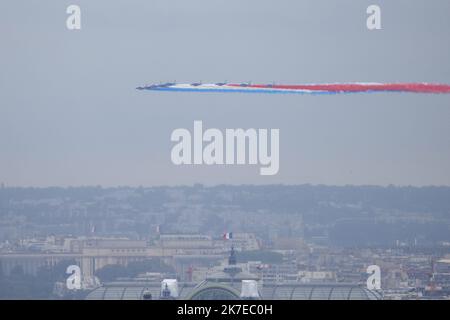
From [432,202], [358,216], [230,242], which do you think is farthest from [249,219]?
[432,202]

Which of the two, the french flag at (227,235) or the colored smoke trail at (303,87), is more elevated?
the colored smoke trail at (303,87)

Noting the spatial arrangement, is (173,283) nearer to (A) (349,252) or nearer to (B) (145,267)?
(B) (145,267)

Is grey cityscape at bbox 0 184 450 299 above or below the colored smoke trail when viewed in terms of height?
below

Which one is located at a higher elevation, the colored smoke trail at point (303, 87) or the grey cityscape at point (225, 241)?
the colored smoke trail at point (303, 87)

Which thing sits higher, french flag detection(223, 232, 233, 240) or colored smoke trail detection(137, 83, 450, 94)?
colored smoke trail detection(137, 83, 450, 94)

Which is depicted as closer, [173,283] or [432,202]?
[432,202]
